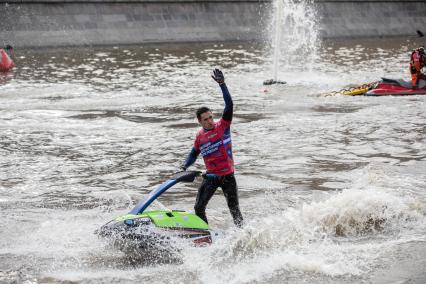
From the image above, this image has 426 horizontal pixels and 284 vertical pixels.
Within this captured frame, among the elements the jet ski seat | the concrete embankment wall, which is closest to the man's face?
the jet ski seat

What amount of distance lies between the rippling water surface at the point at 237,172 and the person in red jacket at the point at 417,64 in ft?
2.56

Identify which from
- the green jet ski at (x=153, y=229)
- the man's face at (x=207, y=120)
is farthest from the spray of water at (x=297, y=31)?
the green jet ski at (x=153, y=229)

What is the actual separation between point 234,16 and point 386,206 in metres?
30.6

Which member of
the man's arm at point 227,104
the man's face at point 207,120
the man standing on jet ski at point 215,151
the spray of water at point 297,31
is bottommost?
the spray of water at point 297,31

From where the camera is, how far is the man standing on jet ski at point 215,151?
7.77m

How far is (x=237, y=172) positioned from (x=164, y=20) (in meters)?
25.2

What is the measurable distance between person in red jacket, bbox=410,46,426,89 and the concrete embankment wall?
17.4m

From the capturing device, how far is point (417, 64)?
18672mm

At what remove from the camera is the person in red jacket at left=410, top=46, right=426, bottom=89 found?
1872 cm

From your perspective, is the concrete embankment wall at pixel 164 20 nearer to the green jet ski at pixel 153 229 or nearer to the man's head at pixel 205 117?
the man's head at pixel 205 117

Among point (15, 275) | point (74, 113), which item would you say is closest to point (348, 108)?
point (74, 113)

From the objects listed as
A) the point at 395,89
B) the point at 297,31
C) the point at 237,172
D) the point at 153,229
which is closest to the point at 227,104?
the point at 153,229

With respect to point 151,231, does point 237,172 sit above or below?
below

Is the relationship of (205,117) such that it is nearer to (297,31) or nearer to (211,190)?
(211,190)
